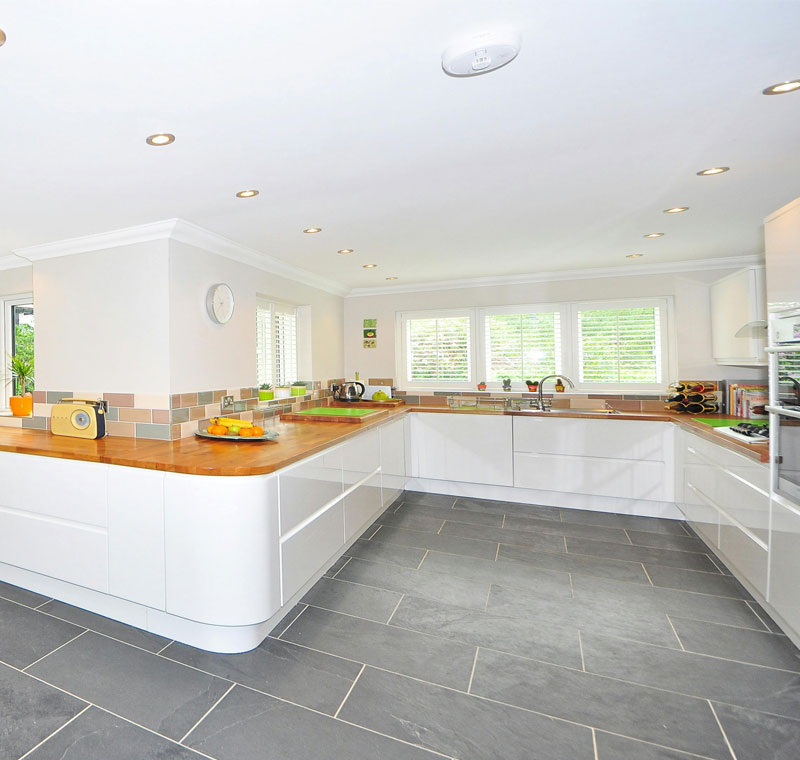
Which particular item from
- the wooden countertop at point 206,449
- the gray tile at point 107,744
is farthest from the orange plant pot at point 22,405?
the gray tile at point 107,744

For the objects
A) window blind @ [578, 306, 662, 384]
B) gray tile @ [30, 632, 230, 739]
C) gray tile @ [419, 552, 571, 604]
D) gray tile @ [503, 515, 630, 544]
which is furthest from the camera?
window blind @ [578, 306, 662, 384]

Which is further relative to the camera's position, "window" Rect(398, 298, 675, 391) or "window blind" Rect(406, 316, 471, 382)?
"window blind" Rect(406, 316, 471, 382)

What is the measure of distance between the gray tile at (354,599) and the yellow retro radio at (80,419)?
1.63 metres

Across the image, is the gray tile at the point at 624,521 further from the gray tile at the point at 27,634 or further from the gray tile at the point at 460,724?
the gray tile at the point at 27,634

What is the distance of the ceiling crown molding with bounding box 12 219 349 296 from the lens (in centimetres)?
264

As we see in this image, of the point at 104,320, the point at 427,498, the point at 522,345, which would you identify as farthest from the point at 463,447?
the point at 104,320

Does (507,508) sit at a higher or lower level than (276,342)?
lower

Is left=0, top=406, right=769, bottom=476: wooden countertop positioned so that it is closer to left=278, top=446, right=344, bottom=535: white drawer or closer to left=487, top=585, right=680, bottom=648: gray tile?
left=278, top=446, right=344, bottom=535: white drawer

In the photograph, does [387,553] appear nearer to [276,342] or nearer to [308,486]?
[308,486]

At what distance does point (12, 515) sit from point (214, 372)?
1.31m

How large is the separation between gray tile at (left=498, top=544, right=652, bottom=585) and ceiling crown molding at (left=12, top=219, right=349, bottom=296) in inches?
110

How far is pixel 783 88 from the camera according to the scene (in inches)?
55.6

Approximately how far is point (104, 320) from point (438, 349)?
3.02 m

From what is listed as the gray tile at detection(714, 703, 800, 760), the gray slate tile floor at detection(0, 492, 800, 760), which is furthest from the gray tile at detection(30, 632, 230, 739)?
the gray tile at detection(714, 703, 800, 760)
